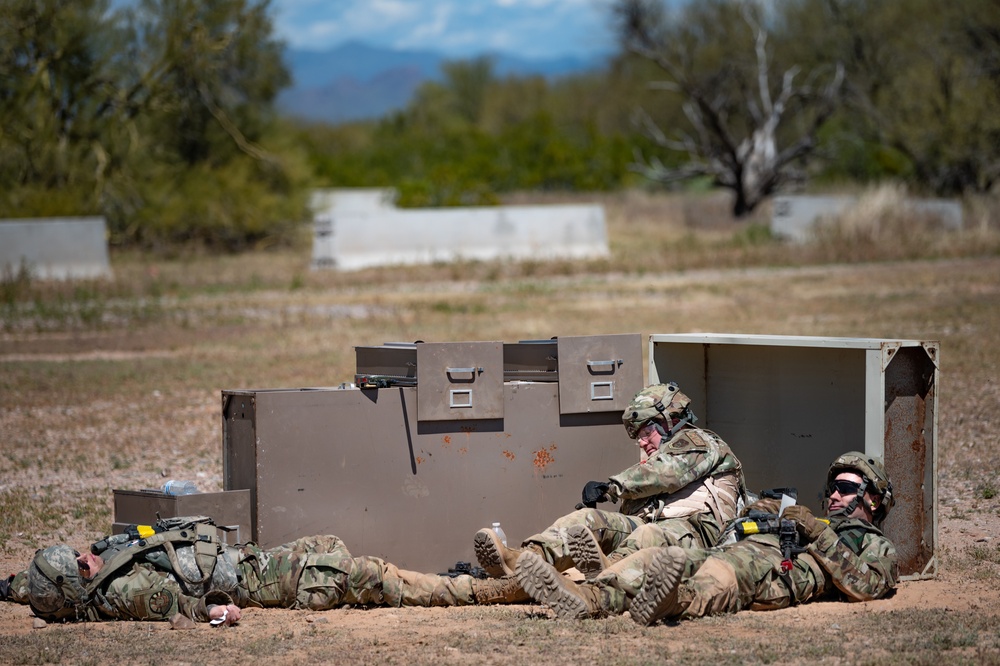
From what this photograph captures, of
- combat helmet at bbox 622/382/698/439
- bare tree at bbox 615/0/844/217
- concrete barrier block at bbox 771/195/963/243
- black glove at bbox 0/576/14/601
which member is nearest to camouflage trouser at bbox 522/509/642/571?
combat helmet at bbox 622/382/698/439

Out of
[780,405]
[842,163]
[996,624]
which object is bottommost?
[996,624]

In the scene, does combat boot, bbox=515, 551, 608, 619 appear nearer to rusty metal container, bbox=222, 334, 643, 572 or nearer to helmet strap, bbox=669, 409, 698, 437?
rusty metal container, bbox=222, 334, 643, 572

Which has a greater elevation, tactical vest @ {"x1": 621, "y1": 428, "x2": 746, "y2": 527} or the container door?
the container door

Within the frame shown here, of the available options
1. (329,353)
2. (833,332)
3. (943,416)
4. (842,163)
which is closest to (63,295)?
(329,353)

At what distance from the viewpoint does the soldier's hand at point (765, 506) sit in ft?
19.9

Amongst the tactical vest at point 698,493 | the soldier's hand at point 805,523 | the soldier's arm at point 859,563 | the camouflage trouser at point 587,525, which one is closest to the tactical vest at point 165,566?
the camouflage trouser at point 587,525

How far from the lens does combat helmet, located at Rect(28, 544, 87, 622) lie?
551 cm

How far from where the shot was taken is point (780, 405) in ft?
23.1

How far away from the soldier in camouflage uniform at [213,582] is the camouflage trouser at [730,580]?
644mm

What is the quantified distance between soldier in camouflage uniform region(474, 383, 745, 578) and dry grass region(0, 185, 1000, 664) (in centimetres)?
38

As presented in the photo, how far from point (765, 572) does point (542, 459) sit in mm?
1418

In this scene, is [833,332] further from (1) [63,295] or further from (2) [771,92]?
(2) [771,92]

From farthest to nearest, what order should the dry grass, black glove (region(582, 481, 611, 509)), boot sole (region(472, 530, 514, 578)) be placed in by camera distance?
black glove (region(582, 481, 611, 509)) → boot sole (region(472, 530, 514, 578)) → the dry grass

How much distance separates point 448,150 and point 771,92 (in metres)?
16.3
